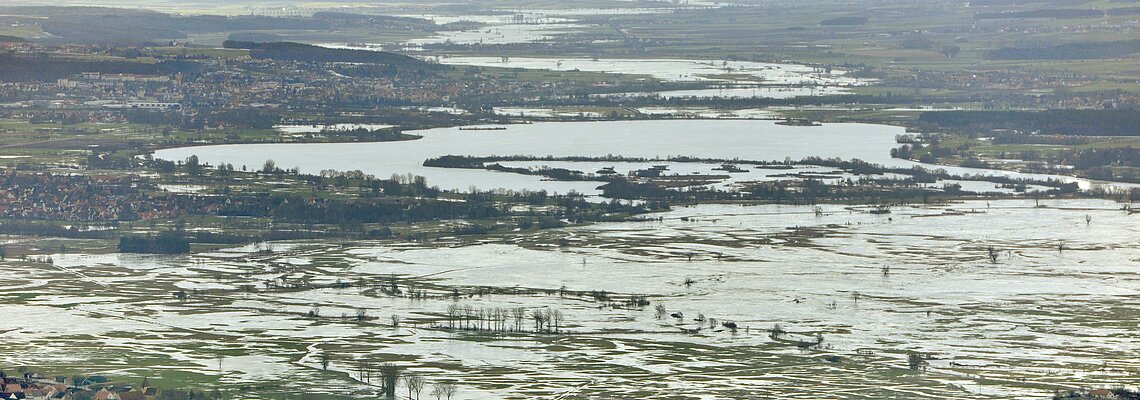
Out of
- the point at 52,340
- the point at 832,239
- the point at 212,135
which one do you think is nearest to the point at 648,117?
the point at 212,135

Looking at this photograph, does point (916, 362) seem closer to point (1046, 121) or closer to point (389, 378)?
point (389, 378)

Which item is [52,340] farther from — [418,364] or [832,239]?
[832,239]

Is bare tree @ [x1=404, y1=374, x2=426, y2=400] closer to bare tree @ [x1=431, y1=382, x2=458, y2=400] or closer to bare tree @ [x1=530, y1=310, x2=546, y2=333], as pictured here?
bare tree @ [x1=431, y1=382, x2=458, y2=400]

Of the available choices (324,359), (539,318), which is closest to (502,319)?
(539,318)

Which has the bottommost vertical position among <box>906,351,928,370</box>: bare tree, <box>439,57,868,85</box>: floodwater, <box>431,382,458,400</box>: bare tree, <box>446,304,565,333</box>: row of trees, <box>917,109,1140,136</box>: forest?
<box>431,382,458,400</box>: bare tree

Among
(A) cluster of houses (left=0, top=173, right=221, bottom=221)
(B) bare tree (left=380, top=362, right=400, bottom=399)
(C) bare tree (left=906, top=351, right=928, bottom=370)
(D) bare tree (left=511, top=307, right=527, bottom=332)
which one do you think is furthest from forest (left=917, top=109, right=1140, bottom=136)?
(B) bare tree (left=380, top=362, right=400, bottom=399)

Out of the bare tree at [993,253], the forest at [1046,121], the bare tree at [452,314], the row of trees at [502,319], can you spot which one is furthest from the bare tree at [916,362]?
the forest at [1046,121]
